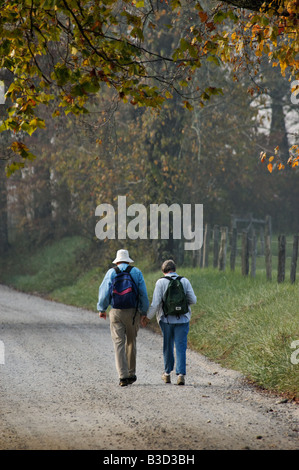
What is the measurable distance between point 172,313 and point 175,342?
46 centimetres

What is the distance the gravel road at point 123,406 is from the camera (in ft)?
24.0

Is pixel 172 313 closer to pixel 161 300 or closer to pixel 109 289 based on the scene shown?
pixel 161 300

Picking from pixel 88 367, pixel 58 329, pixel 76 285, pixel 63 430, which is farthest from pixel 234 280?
pixel 63 430

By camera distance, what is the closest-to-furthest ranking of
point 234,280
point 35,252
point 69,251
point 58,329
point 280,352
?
point 280,352 → point 58,329 → point 234,280 → point 69,251 → point 35,252

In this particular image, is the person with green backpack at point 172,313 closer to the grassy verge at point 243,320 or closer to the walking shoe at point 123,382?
the walking shoe at point 123,382

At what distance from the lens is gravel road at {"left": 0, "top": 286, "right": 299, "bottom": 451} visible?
7.33 m

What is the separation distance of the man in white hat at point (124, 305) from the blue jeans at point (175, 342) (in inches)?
18.1

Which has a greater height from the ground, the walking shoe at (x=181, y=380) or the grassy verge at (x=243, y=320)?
the grassy verge at (x=243, y=320)

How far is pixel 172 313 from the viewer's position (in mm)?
10734

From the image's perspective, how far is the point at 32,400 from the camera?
9570mm

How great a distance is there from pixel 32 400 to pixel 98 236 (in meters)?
18.2

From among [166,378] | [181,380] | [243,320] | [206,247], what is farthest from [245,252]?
[181,380]

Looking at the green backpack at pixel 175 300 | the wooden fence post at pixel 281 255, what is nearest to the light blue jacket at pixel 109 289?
the green backpack at pixel 175 300

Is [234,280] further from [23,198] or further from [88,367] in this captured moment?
[23,198]
